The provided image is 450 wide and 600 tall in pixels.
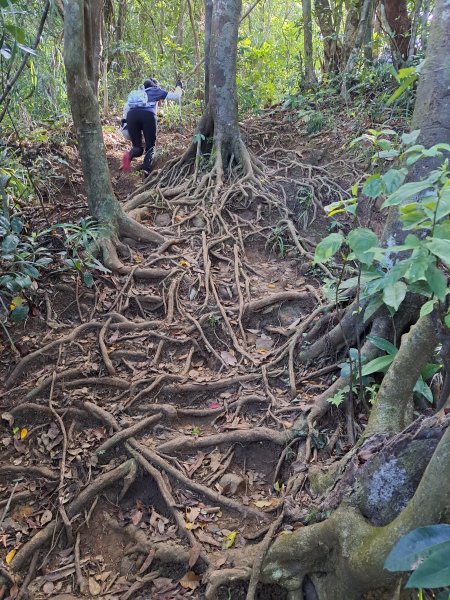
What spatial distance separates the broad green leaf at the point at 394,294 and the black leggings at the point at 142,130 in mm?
5667

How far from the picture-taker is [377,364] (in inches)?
127

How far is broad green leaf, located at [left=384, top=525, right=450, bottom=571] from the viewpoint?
1.52 m

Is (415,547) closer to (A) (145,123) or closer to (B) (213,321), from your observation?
(B) (213,321)

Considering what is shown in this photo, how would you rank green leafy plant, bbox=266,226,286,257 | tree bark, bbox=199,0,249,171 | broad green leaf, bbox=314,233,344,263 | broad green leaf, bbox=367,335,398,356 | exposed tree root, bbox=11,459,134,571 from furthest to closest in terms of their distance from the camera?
1. tree bark, bbox=199,0,249,171
2. green leafy plant, bbox=266,226,286,257
3. broad green leaf, bbox=367,335,398,356
4. exposed tree root, bbox=11,459,134,571
5. broad green leaf, bbox=314,233,344,263

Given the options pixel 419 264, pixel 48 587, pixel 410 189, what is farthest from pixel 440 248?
pixel 48 587

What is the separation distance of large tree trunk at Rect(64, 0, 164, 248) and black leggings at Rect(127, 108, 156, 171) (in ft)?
5.88

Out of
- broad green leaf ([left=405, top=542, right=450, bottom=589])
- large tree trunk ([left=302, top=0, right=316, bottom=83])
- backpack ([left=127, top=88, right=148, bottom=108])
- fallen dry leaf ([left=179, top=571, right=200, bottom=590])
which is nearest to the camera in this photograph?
broad green leaf ([left=405, top=542, right=450, bottom=589])

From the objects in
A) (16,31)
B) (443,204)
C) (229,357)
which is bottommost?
(229,357)

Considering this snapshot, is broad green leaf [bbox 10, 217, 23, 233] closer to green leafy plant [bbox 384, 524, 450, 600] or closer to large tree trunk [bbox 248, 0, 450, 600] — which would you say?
large tree trunk [bbox 248, 0, 450, 600]

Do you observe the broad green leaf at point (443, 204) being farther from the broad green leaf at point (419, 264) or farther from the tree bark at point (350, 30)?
the tree bark at point (350, 30)

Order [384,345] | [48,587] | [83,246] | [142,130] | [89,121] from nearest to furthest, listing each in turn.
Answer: [48,587], [384,345], [89,121], [83,246], [142,130]

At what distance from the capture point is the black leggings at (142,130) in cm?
701

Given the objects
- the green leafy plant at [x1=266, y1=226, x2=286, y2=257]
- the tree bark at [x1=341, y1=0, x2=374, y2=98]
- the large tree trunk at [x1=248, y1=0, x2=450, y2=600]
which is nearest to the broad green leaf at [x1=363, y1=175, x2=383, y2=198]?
the large tree trunk at [x1=248, y1=0, x2=450, y2=600]

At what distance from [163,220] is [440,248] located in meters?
4.69
